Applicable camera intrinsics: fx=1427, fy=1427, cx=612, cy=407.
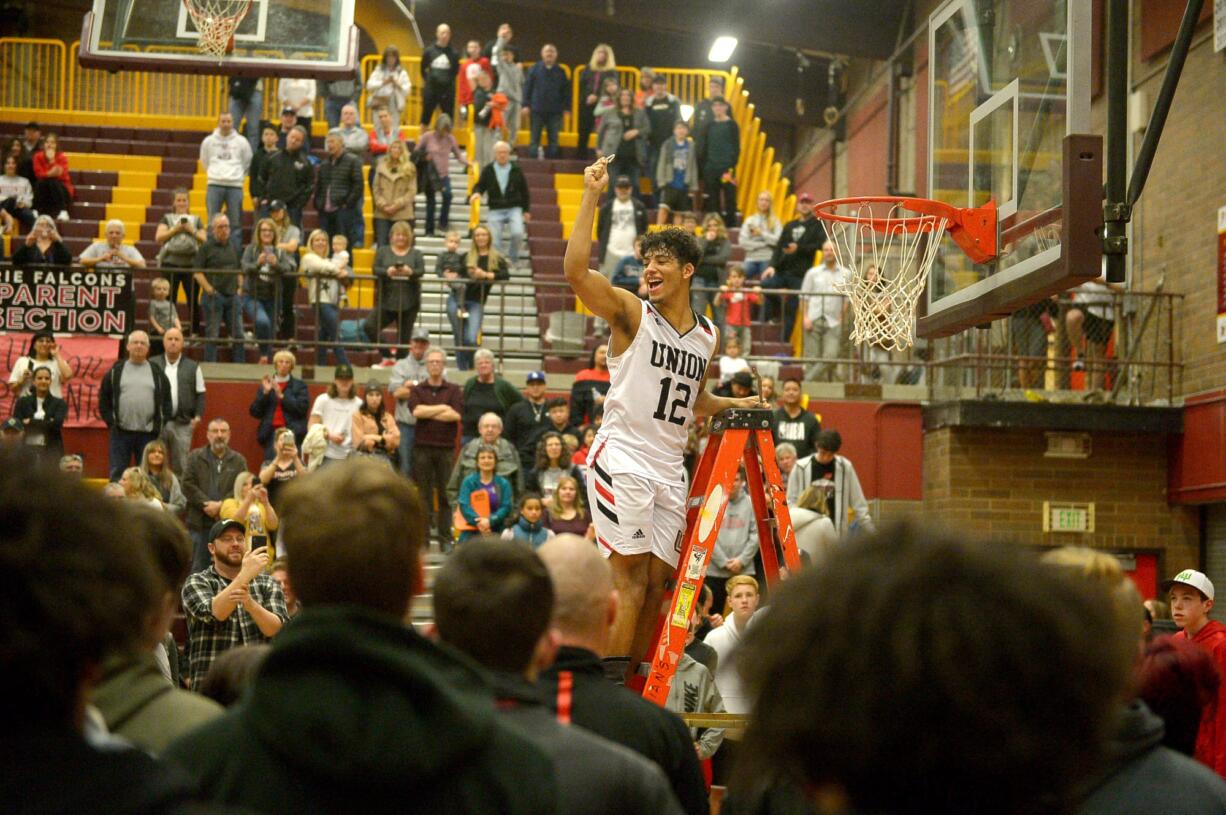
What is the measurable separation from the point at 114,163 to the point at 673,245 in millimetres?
21560

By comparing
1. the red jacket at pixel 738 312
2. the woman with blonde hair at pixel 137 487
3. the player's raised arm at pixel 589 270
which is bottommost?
the woman with blonde hair at pixel 137 487

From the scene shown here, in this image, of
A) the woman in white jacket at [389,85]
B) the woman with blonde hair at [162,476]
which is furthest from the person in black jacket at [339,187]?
the woman with blonde hair at [162,476]

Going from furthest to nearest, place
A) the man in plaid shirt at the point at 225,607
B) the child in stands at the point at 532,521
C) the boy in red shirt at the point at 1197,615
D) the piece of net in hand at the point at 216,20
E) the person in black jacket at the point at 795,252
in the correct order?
the person in black jacket at the point at 795,252, the piece of net in hand at the point at 216,20, the child in stands at the point at 532,521, the boy in red shirt at the point at 1197,615, the man in plaid shirt at the point at 225,607

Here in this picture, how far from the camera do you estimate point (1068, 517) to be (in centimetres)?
1722

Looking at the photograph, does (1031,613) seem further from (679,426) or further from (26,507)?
(679,426)

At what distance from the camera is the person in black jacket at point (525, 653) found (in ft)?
8.96

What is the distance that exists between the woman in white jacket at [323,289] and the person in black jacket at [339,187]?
1556 mm

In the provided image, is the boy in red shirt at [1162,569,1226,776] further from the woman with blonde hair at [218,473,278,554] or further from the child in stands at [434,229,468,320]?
the child in stands at [434,229,468,320]

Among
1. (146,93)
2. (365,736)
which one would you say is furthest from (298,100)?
(365,736)

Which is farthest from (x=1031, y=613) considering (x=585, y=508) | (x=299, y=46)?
(x=299, y=46)

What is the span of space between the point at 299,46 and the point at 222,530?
349 inches

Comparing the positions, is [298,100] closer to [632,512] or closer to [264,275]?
[264,275]

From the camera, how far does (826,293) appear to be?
1838 centimetres

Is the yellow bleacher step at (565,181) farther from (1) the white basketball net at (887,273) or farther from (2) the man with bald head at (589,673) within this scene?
(2) the man with bald head at (589,673)
